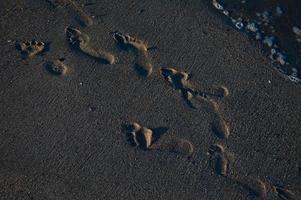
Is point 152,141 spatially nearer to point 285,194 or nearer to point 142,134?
point 142,134

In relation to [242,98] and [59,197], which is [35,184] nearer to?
[59,197]

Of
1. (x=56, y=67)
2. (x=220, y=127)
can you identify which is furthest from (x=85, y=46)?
(x=220, y=127)

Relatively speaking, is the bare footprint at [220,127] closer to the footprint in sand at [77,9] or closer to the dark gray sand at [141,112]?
the dark gray sand at [141,112]

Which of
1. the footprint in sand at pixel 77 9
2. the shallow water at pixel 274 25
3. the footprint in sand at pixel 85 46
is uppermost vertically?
the shallow water at pixel 274 25

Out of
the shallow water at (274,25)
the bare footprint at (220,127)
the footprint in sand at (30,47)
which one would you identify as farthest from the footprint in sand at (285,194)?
the footprint in sand at (30,47)

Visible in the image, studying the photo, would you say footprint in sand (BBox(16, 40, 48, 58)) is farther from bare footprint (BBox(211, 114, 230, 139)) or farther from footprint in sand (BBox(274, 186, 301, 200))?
footprint in sand (BBox(274, 186, 301, 200))

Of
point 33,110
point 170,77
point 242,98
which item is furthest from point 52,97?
point 242,98
